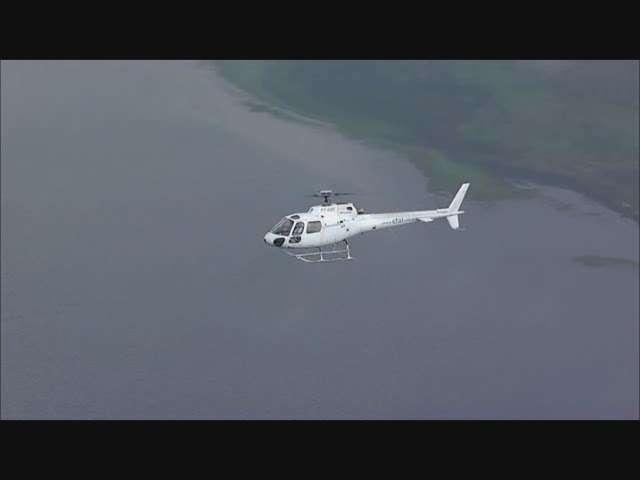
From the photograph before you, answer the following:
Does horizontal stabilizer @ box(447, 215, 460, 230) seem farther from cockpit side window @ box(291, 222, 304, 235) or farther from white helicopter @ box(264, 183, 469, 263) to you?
A: cockpit side window @ box(291, 222, 304, 235)

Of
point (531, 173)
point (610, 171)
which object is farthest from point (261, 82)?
point (610, 171)

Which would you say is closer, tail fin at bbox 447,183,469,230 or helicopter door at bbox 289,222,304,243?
helicopter door at bbox 289,222,304,243

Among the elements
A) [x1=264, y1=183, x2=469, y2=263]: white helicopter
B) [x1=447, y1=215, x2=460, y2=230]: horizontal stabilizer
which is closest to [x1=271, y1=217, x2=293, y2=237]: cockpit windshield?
[x1=264, y1=183, x2=469, y2=263]: white helicopter

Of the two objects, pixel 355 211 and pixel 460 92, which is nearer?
pixel 355 211

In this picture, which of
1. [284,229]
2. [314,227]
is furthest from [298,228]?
[314,227]

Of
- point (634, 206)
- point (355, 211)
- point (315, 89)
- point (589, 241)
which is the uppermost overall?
point (315, 89)

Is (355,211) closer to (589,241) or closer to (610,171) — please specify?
(589,241)

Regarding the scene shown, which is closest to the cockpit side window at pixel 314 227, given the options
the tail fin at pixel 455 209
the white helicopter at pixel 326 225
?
Answer: the white helicopter at pixel 326 225

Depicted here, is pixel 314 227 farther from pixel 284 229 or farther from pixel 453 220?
pixel 453 220
